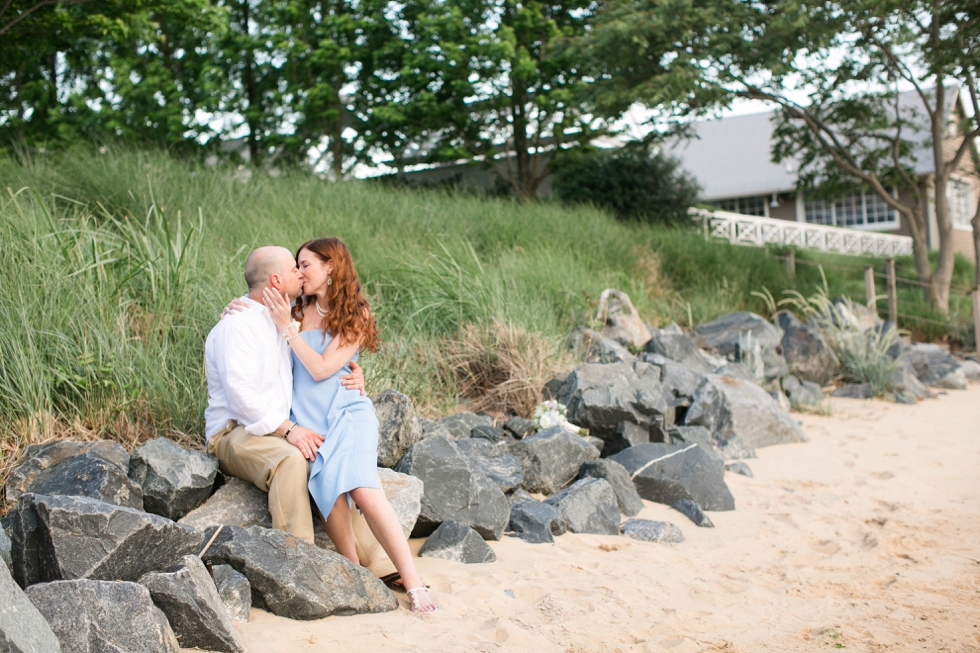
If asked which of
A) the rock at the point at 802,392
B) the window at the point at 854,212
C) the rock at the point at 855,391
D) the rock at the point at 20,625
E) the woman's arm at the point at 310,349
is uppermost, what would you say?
the window at the point at 854,212

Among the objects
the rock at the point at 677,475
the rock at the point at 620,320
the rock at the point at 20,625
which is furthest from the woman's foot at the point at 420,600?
the rock at the point at 620,320

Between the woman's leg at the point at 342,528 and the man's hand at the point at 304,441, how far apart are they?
0.71 feet

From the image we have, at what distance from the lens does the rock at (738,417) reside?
20.6ft

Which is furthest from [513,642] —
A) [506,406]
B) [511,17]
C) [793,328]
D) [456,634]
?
[511,17]

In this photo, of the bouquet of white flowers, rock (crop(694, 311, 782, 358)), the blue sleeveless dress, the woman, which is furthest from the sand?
rock (crop(694, 311, 782, 358))

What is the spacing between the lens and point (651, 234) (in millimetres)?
11562

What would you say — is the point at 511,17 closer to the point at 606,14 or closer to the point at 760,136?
the point at 606,14

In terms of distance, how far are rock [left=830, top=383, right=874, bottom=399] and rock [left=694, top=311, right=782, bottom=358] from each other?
835 millimetres

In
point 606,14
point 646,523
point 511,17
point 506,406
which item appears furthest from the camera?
point 511,17

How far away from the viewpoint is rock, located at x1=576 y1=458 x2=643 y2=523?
4.52 meters

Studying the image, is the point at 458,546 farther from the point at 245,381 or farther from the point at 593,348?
the point at 593,348

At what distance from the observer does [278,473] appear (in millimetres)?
3137

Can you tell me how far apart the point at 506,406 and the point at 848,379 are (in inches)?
204

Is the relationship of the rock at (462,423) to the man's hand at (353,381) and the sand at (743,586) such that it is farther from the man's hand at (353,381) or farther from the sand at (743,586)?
the man's hand at (353,381)
